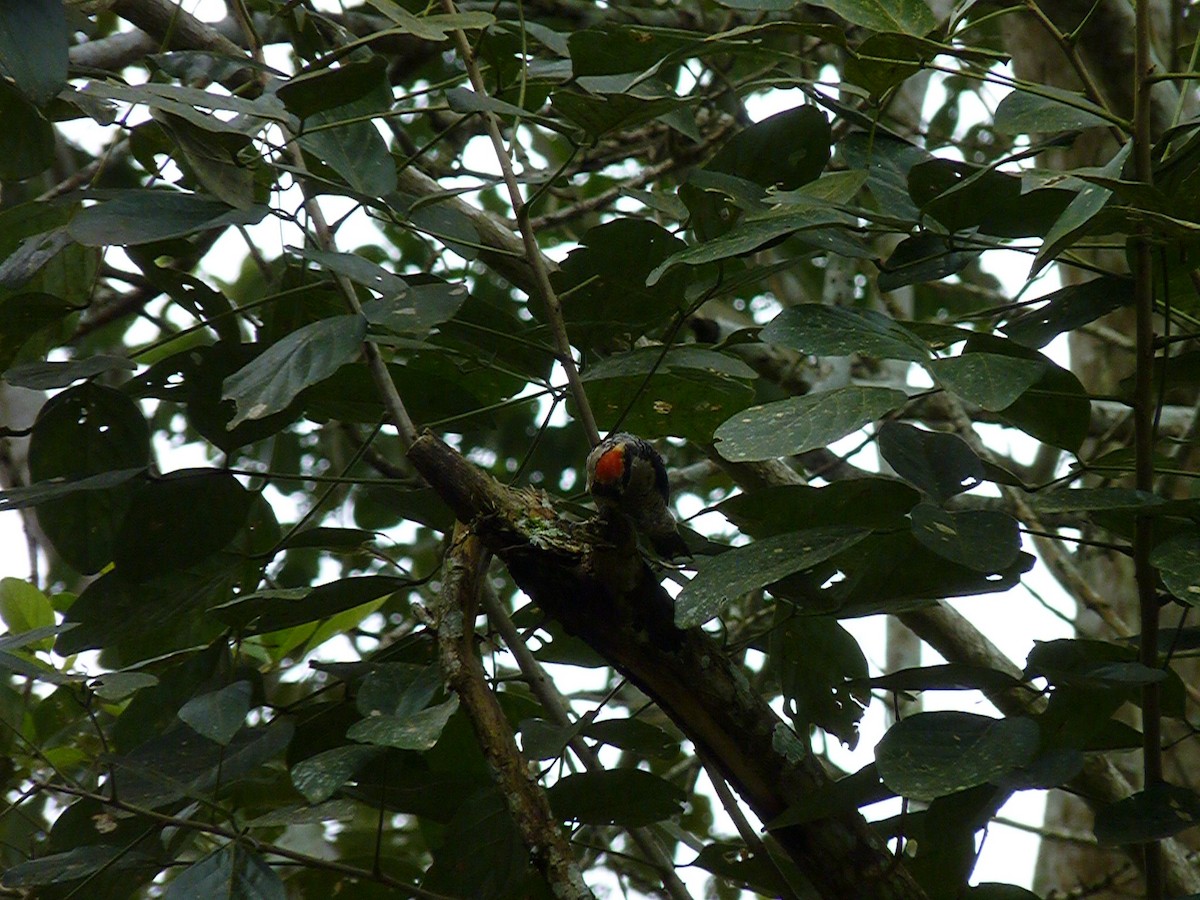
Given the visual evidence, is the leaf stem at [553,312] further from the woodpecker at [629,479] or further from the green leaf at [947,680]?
the green leaf at [947,680]

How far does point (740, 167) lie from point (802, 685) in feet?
1.61

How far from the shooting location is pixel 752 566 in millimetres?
835

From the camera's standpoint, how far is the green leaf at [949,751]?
0.79 meters

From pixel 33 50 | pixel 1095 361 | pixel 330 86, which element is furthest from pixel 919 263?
pixel 1095 361

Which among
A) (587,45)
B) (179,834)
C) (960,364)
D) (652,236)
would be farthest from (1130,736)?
(179,834)

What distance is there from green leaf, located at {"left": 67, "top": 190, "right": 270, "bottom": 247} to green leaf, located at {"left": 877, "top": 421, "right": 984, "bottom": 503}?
0.54 metres

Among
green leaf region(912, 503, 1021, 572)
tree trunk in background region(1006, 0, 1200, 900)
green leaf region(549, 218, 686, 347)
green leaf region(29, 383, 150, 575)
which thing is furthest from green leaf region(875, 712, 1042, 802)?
tree trunk in background region(1006, 0, 1200, 900)

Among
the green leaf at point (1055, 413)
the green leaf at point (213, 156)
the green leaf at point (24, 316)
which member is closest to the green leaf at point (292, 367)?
the green leaf at point (213, 156)

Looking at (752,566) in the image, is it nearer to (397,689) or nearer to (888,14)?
(397,689)

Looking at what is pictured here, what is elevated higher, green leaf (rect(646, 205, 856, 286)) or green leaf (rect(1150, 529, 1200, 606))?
green leaf (rect(646, 205, 856, 286))

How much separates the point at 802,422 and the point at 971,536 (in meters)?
0.16

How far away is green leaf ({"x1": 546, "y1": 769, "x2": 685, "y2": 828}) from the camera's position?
1.05 m

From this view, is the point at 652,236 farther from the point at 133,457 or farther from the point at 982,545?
the point at 133,457

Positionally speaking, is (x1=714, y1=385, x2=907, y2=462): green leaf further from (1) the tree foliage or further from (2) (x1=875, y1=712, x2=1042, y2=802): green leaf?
(2) (x1=875, y1=712, x2=1042, y2=802): green leaf
